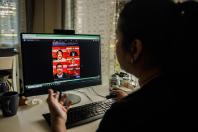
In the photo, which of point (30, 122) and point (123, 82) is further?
point (123, 82)

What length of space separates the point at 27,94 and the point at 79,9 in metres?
1.43

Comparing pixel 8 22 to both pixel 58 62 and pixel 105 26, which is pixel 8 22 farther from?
pixel 58 62

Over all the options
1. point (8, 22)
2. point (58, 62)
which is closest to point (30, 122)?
point (58, 62)

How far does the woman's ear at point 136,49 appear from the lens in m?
A: 0.71

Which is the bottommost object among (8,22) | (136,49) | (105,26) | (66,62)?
(66,62)

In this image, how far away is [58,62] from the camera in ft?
4.36

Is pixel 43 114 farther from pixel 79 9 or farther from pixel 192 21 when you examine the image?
pixel 79 9

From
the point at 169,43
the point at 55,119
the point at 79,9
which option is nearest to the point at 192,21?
the point at 169,43

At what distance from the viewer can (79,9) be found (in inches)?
96.2

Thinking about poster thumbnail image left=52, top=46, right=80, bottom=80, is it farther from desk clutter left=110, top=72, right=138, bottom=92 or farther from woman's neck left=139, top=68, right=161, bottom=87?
woman's neck left=139, top=68, right=161, bottom=87

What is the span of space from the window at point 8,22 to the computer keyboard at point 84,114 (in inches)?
103

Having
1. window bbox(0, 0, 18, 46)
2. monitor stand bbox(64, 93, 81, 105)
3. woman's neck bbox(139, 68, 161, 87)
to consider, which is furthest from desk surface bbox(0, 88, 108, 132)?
window bbox(0, 0, 18, 46)

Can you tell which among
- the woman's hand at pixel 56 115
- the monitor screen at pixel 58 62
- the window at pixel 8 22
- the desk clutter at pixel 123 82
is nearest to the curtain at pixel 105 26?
the desk clutter at pixel 123 82

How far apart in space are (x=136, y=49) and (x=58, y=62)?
0.70m
